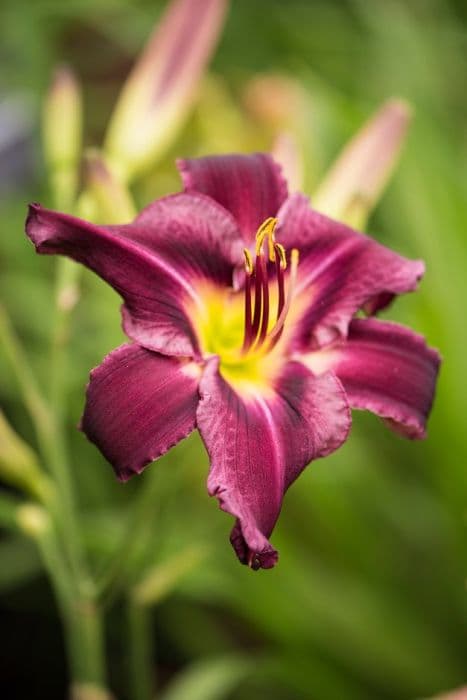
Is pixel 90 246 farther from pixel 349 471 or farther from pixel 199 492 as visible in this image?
pixel 199 492

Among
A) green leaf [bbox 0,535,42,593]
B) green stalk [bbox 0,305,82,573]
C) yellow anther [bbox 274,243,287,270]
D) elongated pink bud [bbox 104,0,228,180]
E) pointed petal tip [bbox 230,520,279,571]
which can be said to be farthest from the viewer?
green leaf [bbox 0,535,42,593]

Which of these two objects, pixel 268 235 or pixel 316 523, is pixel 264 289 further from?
pixel 316 523

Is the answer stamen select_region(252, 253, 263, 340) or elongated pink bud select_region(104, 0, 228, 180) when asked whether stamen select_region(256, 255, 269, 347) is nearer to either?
stamen select_region(252, 253, 263, 340)

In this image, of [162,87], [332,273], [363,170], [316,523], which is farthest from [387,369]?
[316,523]

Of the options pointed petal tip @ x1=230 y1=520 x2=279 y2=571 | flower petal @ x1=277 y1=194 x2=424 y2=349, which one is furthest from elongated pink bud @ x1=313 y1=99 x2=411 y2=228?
pointed petal tip @ x1=230 y1=520 x2=279 y2=571

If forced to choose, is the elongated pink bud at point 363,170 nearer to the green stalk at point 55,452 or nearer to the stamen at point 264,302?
the stamen at point 264,302

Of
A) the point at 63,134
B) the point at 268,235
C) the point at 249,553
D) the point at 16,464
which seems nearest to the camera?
the point at 249,553
